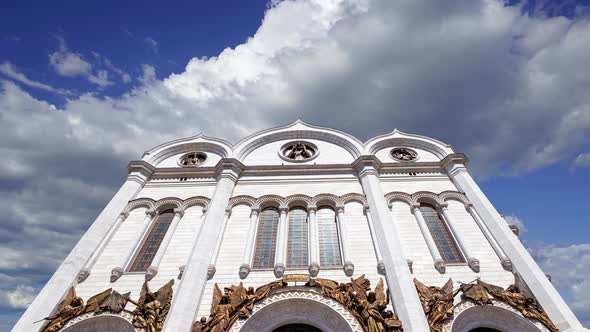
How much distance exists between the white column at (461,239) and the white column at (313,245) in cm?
660

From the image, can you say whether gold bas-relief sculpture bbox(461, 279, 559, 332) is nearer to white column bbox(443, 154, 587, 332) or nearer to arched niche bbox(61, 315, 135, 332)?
white column bbox(443, 154, 587, 332)

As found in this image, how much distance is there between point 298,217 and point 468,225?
8600 millimetres

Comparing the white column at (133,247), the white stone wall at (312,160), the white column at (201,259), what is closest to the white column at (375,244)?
the white stone wall at (312,160)

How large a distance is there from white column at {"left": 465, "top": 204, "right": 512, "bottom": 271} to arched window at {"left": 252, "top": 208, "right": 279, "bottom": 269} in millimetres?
10074

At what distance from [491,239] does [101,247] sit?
1820cm

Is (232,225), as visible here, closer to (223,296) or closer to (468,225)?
(223,296)

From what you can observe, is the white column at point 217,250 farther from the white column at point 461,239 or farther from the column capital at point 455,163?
the column capital at point 455,163

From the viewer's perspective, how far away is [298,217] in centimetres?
1473

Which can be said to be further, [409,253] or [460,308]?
[409,253]

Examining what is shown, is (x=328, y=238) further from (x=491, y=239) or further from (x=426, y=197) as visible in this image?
(x=491, y=239)

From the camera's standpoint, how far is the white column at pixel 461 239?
11742 millimetres

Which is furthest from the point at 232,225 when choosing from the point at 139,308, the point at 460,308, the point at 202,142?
the point at 460,308

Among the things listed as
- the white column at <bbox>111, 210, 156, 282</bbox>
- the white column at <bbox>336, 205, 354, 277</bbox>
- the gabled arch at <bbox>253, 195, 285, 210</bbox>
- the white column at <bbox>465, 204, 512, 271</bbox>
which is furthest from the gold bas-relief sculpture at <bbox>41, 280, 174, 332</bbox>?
the white column at <bbox>465, 204, 512, 271</bbox>

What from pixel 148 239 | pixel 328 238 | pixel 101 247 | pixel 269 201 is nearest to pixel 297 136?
pixel 269 201
